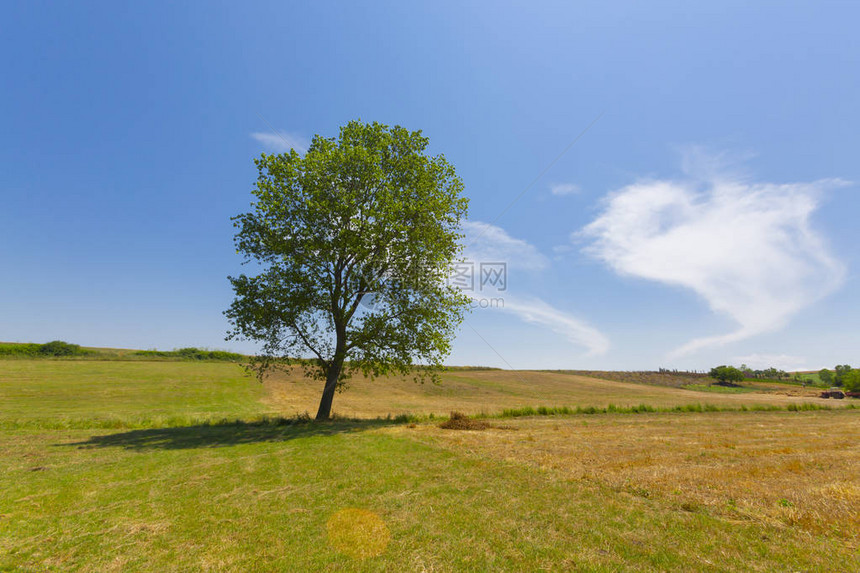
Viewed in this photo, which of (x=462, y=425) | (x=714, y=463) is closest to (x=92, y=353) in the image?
(x=462, y=425)

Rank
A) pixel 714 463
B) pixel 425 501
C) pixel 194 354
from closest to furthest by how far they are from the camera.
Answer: pixel 425 501 < pixel 714 463 < pixel 194 354

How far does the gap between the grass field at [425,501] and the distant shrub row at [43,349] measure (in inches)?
3378

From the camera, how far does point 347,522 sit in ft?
23.5

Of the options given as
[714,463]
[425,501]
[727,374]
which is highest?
[727,374]

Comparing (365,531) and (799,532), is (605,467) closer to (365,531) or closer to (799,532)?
(799,532)

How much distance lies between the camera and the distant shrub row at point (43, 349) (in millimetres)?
73125

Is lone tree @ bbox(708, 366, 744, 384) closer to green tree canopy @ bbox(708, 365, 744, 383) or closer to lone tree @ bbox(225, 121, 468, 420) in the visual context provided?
green tree canopy @ bbox(708, 365, 744, 383)

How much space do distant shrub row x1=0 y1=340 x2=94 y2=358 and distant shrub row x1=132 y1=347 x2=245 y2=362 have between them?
40.1 feet

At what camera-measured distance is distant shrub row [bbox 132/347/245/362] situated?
9063 centimetres

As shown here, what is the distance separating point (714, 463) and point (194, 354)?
112762 millimetres

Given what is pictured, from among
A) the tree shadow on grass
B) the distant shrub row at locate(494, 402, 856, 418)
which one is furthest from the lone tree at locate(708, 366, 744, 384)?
the tree shadow on grass

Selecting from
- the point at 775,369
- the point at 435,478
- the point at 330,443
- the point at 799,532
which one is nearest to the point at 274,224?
the point at 330,443

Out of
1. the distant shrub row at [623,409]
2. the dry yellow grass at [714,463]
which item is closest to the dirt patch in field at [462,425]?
the dry yellow grass at [714,463]

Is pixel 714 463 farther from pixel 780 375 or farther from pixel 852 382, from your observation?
pixel 780 375
